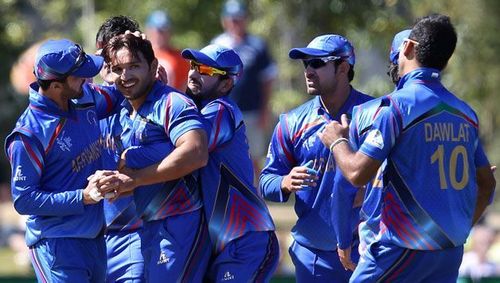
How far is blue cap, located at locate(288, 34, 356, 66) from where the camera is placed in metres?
8.55

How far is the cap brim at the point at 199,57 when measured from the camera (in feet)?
27.2

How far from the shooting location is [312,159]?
28.2ft

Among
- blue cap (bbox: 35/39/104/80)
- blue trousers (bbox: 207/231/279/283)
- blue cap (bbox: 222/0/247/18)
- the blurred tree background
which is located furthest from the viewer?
the blurred tree background

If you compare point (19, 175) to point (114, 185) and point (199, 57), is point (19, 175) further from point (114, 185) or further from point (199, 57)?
point (199, 57)

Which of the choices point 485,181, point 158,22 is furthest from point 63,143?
point 158,22

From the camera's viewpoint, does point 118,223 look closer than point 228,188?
No

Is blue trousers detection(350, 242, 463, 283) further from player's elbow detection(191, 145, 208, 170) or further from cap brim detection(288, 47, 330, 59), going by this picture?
cap brim detection(288, 47, 330, 59)

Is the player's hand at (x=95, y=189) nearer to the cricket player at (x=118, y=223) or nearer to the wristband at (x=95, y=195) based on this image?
the wristband at (x=95, y=195)

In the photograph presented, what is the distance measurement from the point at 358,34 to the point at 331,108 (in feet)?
25.6

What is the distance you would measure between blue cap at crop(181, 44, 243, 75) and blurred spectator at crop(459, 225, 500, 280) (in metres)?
6.03

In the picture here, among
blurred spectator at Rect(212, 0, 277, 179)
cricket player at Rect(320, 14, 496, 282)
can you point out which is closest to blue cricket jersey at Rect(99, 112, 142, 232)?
cricket player at Rect(320, 14, 496, 282)

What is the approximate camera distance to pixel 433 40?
7305 mm

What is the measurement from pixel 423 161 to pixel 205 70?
5.86ft

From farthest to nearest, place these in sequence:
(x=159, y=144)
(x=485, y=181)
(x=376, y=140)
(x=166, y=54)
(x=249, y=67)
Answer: (x=249, y=67)
(x=166, y=54)
(x=159, y=144)
(x=485, y=181)
(x=376, y=140)
